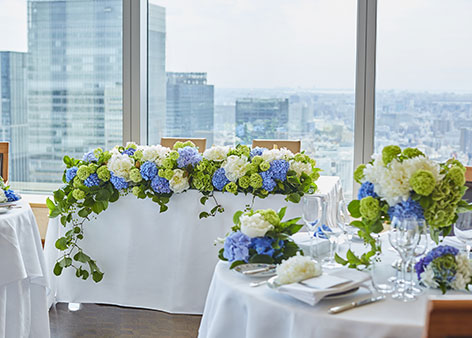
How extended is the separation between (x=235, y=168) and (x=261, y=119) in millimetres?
2087

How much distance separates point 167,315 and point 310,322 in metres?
2.14

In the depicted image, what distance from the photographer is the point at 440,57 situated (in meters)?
5.07

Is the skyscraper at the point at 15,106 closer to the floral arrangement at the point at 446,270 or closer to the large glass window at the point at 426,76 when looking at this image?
the large glass window at the point at 426,76

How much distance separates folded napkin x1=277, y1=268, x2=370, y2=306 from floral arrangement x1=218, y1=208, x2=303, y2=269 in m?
0.23

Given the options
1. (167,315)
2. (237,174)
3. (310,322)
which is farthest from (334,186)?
(310,322)

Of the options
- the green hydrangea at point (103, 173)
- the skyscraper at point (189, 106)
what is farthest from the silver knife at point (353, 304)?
the skyscraper at point (189, 106)

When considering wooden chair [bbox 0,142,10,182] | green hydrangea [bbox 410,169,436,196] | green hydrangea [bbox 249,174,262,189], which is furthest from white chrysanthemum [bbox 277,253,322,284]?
wooden chair [bbox 0,142,10,182]

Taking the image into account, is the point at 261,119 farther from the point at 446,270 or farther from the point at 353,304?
the point at 353,304

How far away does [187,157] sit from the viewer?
3541 millimetres

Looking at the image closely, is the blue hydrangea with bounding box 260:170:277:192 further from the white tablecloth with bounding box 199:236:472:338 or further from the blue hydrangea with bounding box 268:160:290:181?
the white tablecloth with bounding box 199:236:472:338

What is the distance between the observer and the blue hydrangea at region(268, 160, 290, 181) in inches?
135

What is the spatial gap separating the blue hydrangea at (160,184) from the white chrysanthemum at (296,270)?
169 cm

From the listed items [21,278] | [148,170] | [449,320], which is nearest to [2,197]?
[21,278]

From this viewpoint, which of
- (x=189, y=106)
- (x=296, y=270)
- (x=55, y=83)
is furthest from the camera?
(x=55, y=83)
